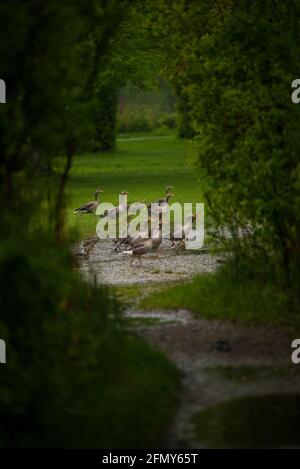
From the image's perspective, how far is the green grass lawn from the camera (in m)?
31.8

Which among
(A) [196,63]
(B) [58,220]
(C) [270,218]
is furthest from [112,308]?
(A) [196,63]

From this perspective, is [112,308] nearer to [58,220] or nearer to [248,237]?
[58,220]

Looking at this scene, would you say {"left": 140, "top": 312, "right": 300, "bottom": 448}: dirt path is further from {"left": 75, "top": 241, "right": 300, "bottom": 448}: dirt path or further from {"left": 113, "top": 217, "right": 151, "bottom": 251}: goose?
{"left": 113, "top": 217, "right": 151, "bottom": 251}: goose

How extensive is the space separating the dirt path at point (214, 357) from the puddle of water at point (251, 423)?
124 millimetres

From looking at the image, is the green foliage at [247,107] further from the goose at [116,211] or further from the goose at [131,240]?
the goose at [116,211]

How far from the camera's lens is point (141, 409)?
10695 millimetres

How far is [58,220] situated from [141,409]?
222 centimetres

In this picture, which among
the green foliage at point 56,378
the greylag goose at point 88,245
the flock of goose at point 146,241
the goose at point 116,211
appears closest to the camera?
the green foliage at point 56,378

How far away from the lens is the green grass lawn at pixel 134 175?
104 feet

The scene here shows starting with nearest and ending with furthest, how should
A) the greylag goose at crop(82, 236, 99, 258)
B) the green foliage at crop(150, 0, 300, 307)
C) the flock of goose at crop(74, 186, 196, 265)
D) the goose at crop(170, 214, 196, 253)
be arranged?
the green foliage at crop(150, 0, 300, 307)
the flock of goose at crop(74, 186, 196, 265)
the greylag goose at crop(82, 236, 99, 258)
the goose at crop(170, 214, 196, 253)

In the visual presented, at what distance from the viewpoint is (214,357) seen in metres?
13.2

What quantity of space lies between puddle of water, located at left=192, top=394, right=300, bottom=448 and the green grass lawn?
5.74 metres

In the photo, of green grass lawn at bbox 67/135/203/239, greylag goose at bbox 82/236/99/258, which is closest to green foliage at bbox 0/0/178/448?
green grass lawn at bbox 67/135/203/239

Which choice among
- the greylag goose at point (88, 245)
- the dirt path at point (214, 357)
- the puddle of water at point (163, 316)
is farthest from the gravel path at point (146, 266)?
the dirt path at point (214, 357)
